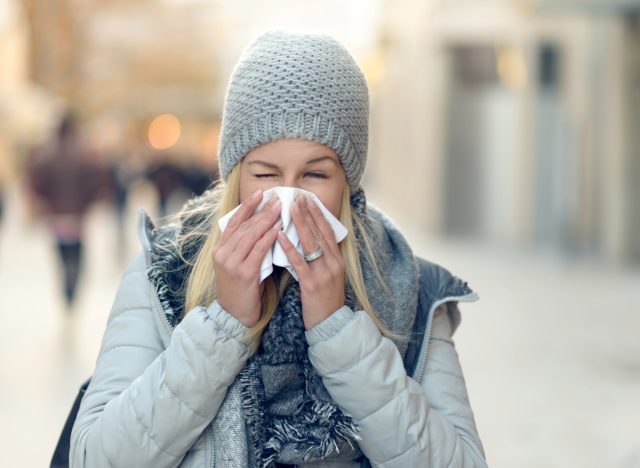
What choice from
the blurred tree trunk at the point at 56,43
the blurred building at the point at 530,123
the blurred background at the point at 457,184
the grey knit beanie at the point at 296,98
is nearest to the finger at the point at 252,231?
the grey knit beanie at the point at 296,98

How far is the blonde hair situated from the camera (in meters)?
2.37

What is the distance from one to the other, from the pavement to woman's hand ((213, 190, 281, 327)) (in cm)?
379

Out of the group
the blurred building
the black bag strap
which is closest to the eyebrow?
the black bag strap

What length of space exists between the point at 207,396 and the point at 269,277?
29 centimetres

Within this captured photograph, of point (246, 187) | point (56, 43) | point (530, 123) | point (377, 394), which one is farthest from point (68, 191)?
point (56, 43)

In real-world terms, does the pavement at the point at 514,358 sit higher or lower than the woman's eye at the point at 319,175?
lower

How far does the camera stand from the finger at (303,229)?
7.32 ft

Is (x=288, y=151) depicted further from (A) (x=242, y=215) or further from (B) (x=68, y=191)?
(B) (x=68, y=191)

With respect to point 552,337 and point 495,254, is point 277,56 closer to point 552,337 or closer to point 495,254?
point 552,337

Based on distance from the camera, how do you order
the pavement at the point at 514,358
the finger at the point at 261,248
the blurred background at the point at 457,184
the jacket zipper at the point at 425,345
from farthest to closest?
the blurred background at the point at 457,184 → the pavement at the point at 514,358 → the jacket zipper at the point at 425,345 → the finger at the point at 261,248

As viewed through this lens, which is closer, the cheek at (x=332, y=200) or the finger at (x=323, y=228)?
the finger at (x=323, y=228)

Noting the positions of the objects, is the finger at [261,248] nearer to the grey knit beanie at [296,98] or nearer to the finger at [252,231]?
the finger at [252,231]

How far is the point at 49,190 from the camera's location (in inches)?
405

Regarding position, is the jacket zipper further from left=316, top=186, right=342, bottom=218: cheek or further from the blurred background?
the blurred background
